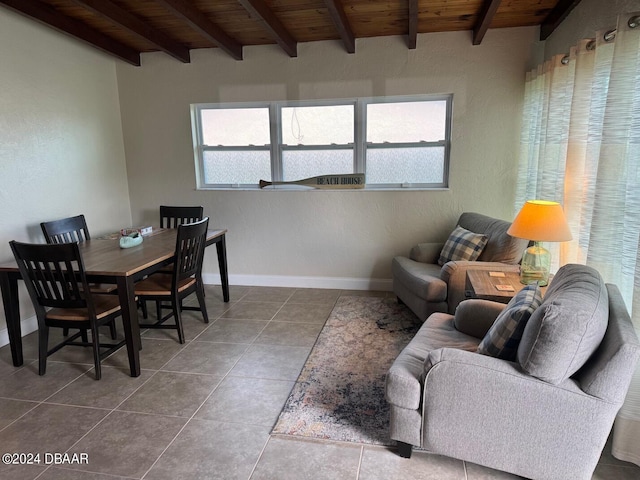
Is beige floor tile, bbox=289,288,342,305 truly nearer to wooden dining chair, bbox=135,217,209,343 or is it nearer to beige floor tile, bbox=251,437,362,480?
wooden dining chair, bbox=135,217,209,343

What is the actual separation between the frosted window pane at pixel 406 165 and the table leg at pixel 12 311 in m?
3.15

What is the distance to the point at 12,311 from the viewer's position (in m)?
2.73

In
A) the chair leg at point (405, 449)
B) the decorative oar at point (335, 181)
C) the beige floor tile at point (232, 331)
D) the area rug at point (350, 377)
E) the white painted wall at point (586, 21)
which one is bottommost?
the beige floor tile at point (232, 331)

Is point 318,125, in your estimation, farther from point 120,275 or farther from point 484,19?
point 120,275

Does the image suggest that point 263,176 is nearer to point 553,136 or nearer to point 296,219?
point 296,219

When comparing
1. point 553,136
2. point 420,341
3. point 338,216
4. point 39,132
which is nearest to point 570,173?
point 553,136

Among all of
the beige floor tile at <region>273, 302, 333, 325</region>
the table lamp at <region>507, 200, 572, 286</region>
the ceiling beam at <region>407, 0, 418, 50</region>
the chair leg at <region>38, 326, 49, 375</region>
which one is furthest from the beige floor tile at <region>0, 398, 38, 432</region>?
the ceiling beam at <region>407, 0, 418, 50</region>

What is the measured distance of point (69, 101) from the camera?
12.3 ft

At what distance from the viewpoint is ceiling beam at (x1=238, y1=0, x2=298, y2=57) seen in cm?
295

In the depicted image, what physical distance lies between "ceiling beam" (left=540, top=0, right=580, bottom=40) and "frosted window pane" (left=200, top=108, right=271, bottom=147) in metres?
2.68

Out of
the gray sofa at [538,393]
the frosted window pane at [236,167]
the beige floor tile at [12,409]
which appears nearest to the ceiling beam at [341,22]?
the frosted window pane at [236,167]

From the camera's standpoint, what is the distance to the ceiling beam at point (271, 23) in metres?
2.95

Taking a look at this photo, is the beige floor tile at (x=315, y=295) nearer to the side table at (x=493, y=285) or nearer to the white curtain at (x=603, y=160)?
the side table at (x=493, y=285)

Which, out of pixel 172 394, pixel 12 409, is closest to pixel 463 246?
pixel 172 394
